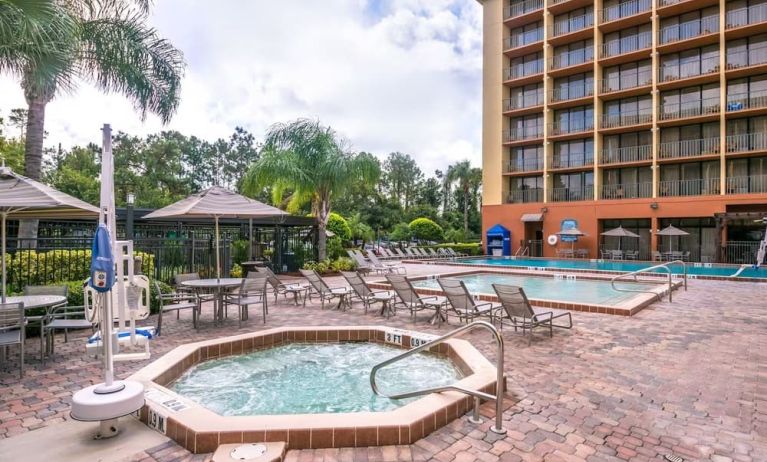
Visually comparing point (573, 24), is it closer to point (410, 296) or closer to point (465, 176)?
point (465, 176)

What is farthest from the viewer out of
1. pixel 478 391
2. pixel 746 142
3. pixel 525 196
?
pixel 525 196

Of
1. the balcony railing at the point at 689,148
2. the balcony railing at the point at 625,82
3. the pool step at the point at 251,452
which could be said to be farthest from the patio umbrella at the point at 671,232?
the pool step at the point at 251,452

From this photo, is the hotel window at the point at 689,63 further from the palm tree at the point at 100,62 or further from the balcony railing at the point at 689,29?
the palm tree at the point at 100,62

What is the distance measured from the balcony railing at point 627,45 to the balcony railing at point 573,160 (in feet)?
19.5

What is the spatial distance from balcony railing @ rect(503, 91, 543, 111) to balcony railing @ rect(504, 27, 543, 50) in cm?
344

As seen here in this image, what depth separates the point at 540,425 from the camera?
3.49m

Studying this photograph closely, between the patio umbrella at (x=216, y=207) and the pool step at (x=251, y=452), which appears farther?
the patio umbrella at (x=216, y=207)

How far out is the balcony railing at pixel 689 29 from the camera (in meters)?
22.9

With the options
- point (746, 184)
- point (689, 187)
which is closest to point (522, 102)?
point (689, 187)

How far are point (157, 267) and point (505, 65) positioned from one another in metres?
26.7

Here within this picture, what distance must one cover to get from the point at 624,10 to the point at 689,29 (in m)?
3.69

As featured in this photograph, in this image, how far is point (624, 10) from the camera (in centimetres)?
2541

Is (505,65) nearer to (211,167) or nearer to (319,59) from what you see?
(319,59)

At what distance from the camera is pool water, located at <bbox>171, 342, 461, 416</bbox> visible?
443 cm
